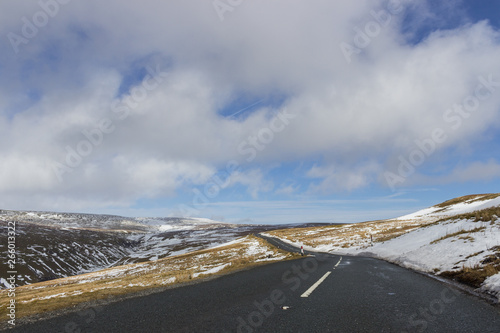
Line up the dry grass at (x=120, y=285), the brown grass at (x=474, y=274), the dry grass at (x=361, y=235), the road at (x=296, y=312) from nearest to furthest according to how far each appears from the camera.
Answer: the road at (x=296, y=312) → the dry grass at (x=120, y=285) → the brown grass at (x=474, y=274) → the dry grass at (x=361, y=235)

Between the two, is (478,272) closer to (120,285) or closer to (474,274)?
(474,274)

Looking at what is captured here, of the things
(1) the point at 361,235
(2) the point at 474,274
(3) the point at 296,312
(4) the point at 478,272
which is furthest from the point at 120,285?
(1) the point at 361,235

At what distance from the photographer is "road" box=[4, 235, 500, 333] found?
18.8 feet

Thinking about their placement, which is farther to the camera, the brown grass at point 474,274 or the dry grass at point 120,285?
the brown grass at point 474,274

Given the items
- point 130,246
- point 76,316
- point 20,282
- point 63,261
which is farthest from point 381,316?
point 130,246

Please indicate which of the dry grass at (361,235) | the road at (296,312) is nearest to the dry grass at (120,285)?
the road at (296,312)

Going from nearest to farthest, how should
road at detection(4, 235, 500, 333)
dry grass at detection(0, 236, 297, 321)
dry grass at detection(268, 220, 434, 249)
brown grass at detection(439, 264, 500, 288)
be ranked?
1. road at detection(4, 235, 500, 333)
2. dry grass at detection(0, 236, 297, 321)
3. brown grass at detection(439, 264, 500, 288)
4. dry grass at detection(268, 220, 434, 249)

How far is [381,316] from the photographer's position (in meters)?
6.34

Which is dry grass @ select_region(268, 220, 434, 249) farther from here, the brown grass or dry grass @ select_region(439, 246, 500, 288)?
the brown grass

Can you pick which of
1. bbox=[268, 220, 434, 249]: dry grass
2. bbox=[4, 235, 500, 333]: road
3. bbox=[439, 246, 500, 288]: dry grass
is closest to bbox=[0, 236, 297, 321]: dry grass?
bbox=[4, 235, 500, 333]: road

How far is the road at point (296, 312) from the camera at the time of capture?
5.73m

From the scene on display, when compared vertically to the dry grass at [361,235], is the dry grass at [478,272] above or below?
above

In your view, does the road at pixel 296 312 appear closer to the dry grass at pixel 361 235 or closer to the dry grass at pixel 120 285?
the dry grass at pixel 120 285

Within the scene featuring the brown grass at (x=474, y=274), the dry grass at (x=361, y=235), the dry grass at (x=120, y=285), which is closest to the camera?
the dry grass at (x=120, y=285)
